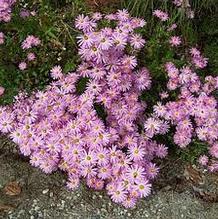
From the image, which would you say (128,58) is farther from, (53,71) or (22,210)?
(22,210)

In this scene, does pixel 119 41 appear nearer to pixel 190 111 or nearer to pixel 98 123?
pixel 98 123

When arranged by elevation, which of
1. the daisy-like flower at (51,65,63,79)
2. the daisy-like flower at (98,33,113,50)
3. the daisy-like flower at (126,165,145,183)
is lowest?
the daisy-like flower at (126,165,145,183)

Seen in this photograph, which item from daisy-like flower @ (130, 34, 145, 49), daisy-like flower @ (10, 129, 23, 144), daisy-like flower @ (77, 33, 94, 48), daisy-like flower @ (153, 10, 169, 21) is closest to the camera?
daisy-like flower @ (77, 33, 94, 48)

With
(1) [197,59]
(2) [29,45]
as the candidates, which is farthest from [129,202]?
(2) [29,45]

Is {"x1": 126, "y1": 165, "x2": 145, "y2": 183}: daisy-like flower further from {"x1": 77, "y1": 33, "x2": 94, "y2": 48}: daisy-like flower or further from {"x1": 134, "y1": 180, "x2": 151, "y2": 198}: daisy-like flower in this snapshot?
{"x1": 77, "y1": 33, "x2": 94, "y2": 48}: daisy-like flower

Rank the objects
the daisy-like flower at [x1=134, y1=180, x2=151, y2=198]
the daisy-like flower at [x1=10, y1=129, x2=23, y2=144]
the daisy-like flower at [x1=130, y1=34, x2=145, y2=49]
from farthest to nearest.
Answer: the daisy-like flower at [x1=130, y1=34, x2=145, y2=49] < the daisy-like flower at [x1=10, y1=129, x2=23, y2=144] < the daisy-like flower at [x1=134, y1=180, x2=151, y2=198]

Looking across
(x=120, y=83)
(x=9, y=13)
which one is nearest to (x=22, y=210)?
(x=120, y=83)

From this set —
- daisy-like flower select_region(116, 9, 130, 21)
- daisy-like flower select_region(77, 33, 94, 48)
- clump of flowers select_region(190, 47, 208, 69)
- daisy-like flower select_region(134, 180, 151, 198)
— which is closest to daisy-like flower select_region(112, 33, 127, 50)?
daisy-like flower select_region(77, 33, 94, 48)
